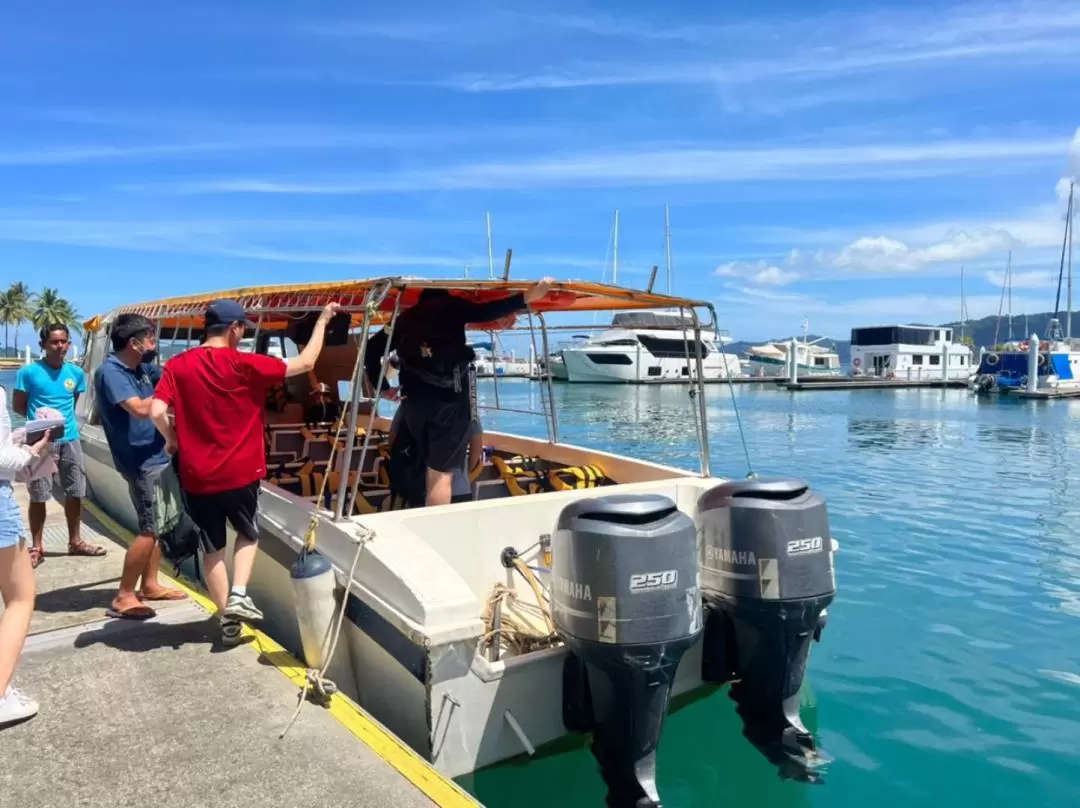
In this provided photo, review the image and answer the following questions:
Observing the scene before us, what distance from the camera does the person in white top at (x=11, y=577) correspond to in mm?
3375

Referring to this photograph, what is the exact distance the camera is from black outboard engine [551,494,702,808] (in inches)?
135

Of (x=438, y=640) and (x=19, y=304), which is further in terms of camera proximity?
(x=19, y=304)

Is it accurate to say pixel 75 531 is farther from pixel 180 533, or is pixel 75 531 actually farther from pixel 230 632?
pixel 230 632

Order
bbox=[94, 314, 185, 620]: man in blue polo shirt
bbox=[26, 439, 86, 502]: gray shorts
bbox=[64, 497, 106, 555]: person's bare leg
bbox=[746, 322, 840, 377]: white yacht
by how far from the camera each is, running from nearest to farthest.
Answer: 1. bbox=[94, 314, 185, 620]: man in blue polo shirt
2. bbox=[26, 439, 86, 502]: gray shorts
3. bbox=[64, 497, 106, 555]: person's bare leg
4. bbox=[746, 322, 840, 377]: white yacht

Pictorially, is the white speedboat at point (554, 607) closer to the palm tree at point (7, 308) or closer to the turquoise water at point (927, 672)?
the turquoise water at point (927, 672)

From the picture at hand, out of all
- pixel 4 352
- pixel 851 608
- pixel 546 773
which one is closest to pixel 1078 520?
pixel 851 608

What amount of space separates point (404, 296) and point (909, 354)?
2583 inches

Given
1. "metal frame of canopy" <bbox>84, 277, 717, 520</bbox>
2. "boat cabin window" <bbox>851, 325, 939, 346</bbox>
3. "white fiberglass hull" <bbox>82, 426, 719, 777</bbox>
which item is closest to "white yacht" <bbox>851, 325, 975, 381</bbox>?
"boat cabin window" <bbox>851, 325, 939, 346</bbox>

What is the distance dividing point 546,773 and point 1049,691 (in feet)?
12.9

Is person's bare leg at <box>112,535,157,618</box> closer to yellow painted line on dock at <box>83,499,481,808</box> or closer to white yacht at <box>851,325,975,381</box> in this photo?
yellow painted line on dock at <box>83,499,481,808</box>

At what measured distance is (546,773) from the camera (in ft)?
13.4

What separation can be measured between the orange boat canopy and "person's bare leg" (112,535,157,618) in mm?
1519

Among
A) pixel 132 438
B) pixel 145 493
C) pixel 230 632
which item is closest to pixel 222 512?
pixel 230 632

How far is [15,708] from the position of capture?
346 cm
